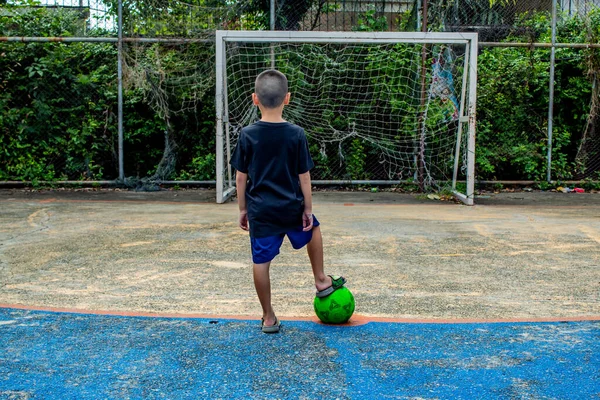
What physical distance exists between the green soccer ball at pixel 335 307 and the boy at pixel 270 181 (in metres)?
0.27

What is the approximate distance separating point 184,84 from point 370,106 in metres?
3.05

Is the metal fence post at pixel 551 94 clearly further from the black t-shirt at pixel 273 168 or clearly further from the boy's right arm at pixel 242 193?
the boy's right arm at pixel 242 193

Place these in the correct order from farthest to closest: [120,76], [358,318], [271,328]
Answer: [120,76] → [358,318] → [271,328]

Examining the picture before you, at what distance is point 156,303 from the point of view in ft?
13.9

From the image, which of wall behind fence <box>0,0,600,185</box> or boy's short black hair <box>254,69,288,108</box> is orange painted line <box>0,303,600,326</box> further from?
wall behind fence <box>0,0,600,185</box>

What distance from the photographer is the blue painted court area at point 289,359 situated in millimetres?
2857

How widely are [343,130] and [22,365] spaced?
851 centimetres

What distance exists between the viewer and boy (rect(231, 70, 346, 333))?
364 cm

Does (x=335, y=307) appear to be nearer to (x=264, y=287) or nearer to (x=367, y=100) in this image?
(x=264, y=287)

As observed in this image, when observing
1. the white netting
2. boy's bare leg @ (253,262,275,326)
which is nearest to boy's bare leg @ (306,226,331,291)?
boy's bare leg @ (253,262,275,326)

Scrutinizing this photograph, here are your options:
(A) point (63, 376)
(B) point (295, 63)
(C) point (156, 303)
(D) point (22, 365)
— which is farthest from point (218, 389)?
(B) point (295, 63)

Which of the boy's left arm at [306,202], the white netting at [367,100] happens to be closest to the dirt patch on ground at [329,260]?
the boy's left arm at [306,202]

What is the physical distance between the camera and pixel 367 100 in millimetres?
11047

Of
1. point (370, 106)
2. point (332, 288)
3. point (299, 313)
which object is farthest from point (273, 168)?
point (370, 106)
